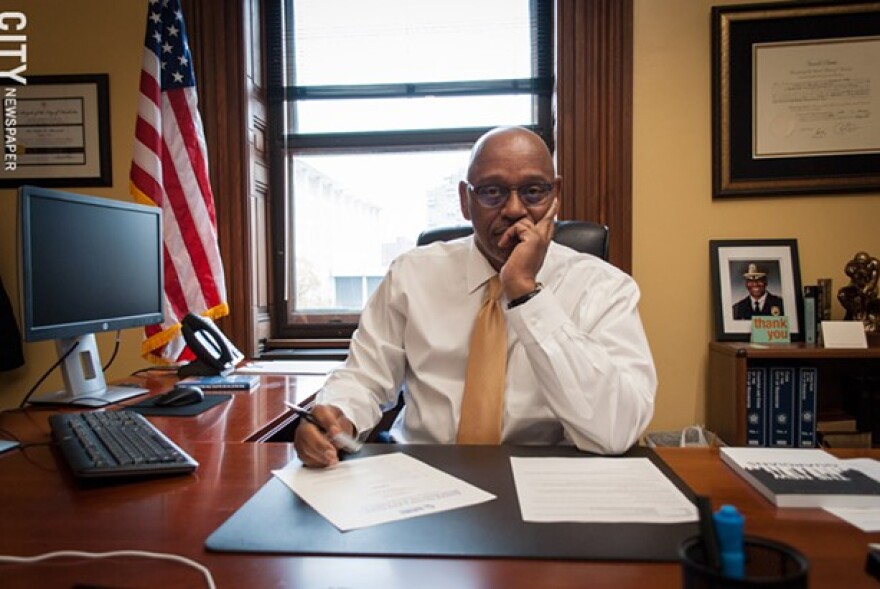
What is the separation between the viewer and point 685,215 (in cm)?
245

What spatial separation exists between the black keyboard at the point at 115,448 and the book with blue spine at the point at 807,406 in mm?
2161

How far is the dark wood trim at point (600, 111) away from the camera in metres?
2.43

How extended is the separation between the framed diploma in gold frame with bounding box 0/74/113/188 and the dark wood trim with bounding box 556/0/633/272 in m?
2.11

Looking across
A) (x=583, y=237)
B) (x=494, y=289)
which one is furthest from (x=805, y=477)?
(x=583, y=237)

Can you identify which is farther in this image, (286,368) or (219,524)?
(286,368)

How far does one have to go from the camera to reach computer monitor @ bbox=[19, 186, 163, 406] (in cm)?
134

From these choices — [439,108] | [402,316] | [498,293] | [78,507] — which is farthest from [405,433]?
[439,108]

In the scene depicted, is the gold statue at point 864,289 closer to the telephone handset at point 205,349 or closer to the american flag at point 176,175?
the telephone handset at point 205,349

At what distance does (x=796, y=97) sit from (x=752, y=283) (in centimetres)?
81

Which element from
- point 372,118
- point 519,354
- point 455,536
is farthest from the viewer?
point 372,118

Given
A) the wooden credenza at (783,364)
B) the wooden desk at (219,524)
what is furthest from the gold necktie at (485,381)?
the wooden credenza at (783,364)

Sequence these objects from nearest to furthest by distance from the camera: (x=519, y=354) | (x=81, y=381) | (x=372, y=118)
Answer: (x=519, y=354) → (x=81, y=381) → (x=372, y=118)

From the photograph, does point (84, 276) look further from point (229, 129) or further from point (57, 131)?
point (57, 131)

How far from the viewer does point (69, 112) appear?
2.61 metres
